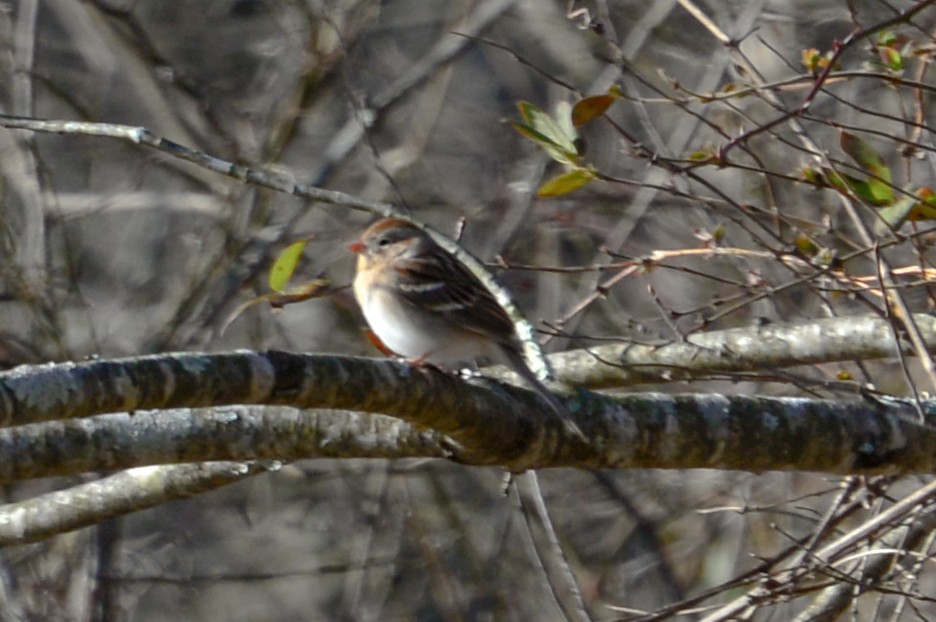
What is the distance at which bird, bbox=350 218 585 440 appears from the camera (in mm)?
3871

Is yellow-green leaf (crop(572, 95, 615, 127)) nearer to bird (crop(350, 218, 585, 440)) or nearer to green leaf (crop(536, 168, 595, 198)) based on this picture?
green leaf (crop(536, 168, 595, 198))

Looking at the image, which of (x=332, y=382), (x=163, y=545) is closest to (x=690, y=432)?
(x=332, y=382)

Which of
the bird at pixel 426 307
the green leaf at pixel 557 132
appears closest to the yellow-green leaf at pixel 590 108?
the green leaf at pixel 557 132

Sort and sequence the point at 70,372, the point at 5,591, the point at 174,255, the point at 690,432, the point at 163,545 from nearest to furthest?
the point at 70,372 → the point at 690,432 → the point at 5,591 → the point at 163,545 → the point at 174,255

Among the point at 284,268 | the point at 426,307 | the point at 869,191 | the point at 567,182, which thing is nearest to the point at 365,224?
the point at 426,307

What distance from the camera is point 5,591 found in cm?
427

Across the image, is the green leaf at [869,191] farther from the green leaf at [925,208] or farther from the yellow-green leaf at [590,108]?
the yellow-green leaf at [590,108]

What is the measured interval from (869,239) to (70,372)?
5.50 feet

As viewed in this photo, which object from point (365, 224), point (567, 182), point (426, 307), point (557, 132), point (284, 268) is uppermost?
point (557, 132)

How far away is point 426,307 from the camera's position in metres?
3.97

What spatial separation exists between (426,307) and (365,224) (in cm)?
190

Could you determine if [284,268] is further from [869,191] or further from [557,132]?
[869,191]

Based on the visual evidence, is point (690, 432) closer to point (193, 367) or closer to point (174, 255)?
point (193, 367)

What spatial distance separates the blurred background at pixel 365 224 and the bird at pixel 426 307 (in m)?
0.57
